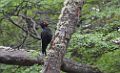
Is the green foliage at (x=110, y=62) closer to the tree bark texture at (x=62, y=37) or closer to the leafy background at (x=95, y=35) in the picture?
the leafy background at (x=95, y=35)

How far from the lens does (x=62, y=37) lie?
3.83 meters

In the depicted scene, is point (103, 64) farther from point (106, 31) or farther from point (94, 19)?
point (94, 19)

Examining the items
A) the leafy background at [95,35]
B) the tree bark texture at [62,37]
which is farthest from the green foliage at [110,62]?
the tree bark texture at [62,37]

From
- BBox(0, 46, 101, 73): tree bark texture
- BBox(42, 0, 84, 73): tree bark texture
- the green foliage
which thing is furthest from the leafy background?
BBox(42, 0, 84, 73): tree bark texture

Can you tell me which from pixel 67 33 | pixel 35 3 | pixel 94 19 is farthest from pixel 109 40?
pixel 35 3

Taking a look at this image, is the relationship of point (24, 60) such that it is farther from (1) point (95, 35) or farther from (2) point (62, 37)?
(2) point (62, 37)

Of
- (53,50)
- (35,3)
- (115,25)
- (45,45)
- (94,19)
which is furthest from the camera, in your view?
(35,3)

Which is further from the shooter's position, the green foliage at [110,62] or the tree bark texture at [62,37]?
the green foliage at [110,62]

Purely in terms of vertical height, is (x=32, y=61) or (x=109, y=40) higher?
(x=109, y=40)

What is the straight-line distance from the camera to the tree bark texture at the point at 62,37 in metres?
3.76

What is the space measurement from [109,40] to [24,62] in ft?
4.27

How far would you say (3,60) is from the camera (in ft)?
16.2

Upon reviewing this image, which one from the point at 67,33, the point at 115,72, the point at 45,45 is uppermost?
the point at 67,33

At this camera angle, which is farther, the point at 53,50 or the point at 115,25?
the point at 115,25
